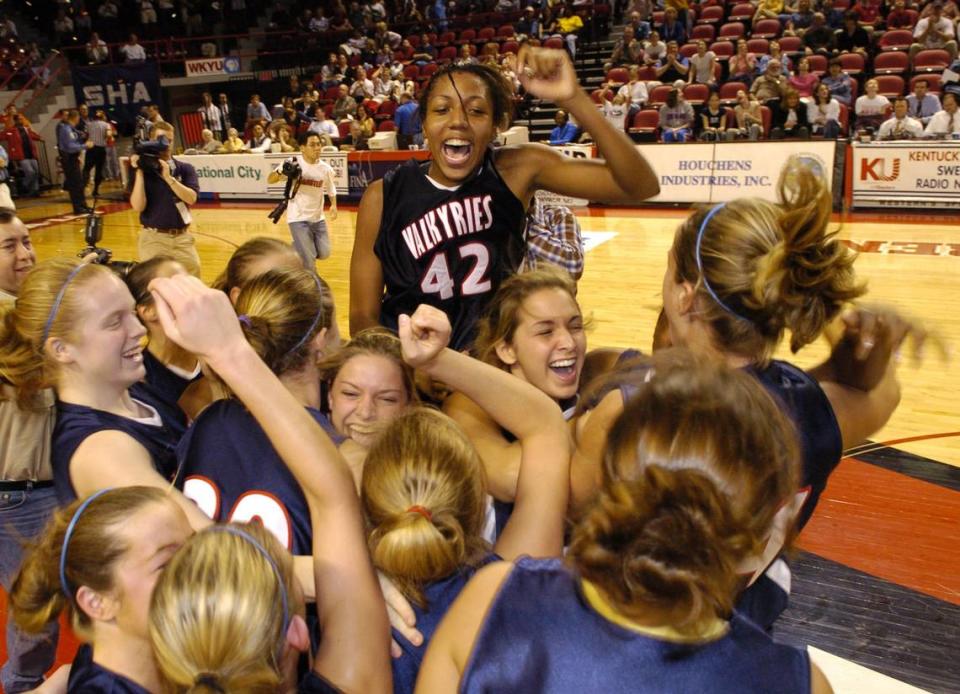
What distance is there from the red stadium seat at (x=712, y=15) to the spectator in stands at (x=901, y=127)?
5.72 meters

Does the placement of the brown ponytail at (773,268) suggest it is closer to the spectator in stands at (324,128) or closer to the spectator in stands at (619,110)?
the spectator in stands at (619,110)

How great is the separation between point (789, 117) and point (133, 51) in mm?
Result: 16529

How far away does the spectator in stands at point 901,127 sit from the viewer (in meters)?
10.7

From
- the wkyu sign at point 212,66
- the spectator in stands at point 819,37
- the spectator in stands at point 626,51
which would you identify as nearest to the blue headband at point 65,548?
the spectator in stands at point 819,37

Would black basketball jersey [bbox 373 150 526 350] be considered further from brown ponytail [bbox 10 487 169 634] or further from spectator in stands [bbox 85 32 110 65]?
spectator in stands [bbox 85 32 110 65]

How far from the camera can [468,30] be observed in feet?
63.0

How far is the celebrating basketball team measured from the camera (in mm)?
1038

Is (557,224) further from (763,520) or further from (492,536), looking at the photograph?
(763,520)

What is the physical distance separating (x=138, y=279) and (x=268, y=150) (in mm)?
12833

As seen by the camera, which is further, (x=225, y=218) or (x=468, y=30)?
(x=468, y=30)

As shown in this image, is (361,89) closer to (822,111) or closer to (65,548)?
(822,111)

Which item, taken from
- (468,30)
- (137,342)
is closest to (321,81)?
(468,30)

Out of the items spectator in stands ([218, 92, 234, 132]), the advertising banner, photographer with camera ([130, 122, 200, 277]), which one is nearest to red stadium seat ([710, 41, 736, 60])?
spectator in stands ([218, 92, 234, 132])

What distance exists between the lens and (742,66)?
1363cm
